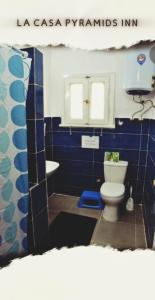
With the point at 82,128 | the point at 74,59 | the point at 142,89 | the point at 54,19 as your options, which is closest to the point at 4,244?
the point at 54,19

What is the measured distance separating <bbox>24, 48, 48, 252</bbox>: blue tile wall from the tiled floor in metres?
0.63

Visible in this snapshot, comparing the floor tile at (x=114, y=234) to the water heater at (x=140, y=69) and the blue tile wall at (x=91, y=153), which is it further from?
the water heater at (x=140, y=69)

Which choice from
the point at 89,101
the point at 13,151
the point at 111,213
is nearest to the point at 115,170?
the point at 111,213

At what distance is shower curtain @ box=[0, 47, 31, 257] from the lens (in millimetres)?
1175

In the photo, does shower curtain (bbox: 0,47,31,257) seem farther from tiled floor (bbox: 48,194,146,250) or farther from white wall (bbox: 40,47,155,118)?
white wall (bbox: 40,47,155,118)

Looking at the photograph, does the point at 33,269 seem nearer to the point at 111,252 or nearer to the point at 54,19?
the point at 111,252

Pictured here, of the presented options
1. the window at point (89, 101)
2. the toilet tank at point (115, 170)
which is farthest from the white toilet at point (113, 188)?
the window at point (89, 101)

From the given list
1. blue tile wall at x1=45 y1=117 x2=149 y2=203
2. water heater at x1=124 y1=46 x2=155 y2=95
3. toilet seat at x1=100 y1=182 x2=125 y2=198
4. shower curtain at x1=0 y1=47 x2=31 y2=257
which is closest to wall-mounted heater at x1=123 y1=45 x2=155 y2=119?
water heater at x1=124 y1=46 x2=155 y2=95

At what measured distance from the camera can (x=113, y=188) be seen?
238cm

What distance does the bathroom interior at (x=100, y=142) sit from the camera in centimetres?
215

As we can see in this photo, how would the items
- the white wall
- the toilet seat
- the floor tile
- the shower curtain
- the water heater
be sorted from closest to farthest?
the shower curtain → the floor tile → the water heater → the toilet seat → the white wall

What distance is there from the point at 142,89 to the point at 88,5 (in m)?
1.68

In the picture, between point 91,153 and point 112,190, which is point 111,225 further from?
point 91,153

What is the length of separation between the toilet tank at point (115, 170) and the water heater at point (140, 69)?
909 mm
